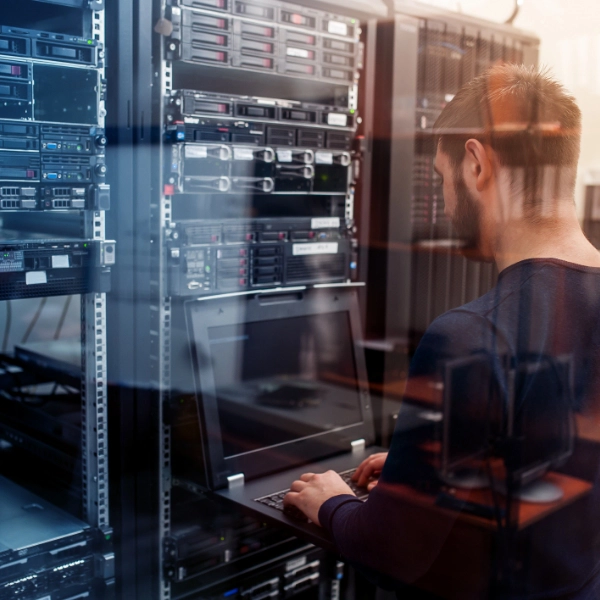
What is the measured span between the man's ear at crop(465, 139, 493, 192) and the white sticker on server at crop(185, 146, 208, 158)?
2.36 ft

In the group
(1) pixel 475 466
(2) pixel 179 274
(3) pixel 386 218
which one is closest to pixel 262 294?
(2) pixel 179 274

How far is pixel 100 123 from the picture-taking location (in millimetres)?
1602

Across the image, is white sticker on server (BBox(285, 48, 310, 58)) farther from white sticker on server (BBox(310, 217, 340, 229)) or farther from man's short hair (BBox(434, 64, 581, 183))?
man's short hair (BBox(434, 64, 581, 183))

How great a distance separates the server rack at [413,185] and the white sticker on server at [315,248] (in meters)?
0.17

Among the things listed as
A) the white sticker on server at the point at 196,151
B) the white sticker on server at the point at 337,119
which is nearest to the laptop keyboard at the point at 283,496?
the white sticker on server at the point at 196,151

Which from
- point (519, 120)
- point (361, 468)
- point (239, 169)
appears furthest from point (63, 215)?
point (519, 120)

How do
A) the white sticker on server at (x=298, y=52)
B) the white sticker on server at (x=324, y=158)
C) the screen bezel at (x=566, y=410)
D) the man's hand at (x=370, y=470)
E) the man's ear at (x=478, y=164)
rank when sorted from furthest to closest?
the white sticker on server at (x=324, y=158)
the white sticker on server at (x=298, y=52)
the man's hand at (x=370, y=470)
the man's ear at (x=478, y=164)
the screen bezel at (x=566, y=410)

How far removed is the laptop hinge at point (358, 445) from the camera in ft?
6.61

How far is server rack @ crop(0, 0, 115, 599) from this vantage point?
1.50 m

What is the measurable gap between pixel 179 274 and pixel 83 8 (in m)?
0.59

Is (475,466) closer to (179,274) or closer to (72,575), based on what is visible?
(179,274)

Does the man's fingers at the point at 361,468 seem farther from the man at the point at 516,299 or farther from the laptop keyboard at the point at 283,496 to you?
the man at the point at 516,299

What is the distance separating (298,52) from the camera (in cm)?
192

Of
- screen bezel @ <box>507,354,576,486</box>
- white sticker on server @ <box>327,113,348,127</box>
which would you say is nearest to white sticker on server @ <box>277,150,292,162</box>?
white sticker on server @ <box>327,113,348,127</box>
